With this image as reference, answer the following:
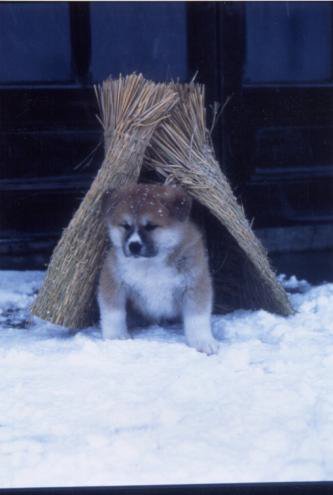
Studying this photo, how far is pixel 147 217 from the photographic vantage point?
3.40 metres

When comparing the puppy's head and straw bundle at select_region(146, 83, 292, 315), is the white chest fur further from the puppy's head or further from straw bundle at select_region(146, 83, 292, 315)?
straw bundle at select_region(146, 83, 292, 315)

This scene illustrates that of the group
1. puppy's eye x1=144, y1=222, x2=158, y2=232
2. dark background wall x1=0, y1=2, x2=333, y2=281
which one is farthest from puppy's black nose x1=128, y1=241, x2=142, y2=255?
dark background wall x1=0, y1=2, x2=333, y2=281

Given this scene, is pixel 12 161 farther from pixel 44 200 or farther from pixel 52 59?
pixel 52 59

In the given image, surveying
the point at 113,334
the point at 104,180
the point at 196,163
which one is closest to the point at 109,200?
the point at 104,180

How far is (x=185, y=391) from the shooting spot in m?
2.97

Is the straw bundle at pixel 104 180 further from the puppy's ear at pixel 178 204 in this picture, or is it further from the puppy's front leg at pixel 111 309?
the puppy's ear at pixel 178 204

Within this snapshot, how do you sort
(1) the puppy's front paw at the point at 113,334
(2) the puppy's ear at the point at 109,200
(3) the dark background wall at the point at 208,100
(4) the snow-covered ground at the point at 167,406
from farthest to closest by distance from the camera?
(3) the dark background wall at the point at 208,100 < (1) the puppy's front paw at the point at 113,334 < (2) the puppy's ear at the point at 109,200 < (4) the snow-covered ground at the point at 167,406

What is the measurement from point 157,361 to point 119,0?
8.75 feet

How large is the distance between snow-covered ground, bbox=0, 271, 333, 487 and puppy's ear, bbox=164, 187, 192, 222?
0.64 meters

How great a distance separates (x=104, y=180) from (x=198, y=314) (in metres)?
0.82

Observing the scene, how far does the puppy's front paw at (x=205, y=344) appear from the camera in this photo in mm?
3400

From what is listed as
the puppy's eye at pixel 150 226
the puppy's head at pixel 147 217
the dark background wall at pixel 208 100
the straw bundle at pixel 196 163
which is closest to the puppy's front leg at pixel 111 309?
the puppy's head at pixel 147 217

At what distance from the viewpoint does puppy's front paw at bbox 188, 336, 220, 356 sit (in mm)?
3400

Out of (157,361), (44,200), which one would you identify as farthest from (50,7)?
(157,361)
